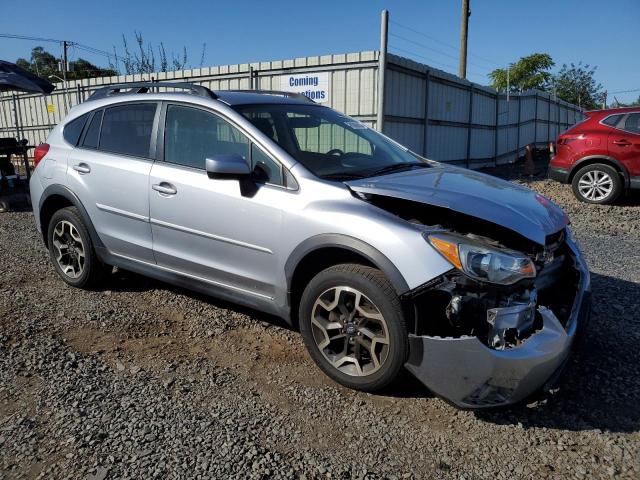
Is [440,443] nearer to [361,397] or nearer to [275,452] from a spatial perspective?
[361,397]

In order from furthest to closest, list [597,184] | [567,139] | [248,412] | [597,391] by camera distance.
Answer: [567,139] < [597,184] < [597,391] < [248,412]

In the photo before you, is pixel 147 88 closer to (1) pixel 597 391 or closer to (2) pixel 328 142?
(2) pixel 328 142

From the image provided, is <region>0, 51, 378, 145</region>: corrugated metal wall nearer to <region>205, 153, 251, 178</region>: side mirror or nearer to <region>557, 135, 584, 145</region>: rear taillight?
<region>557, 135, 584, 145</region>: rear taillight

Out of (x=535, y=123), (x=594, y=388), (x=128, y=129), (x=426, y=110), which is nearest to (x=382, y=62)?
(x=426, y=110)

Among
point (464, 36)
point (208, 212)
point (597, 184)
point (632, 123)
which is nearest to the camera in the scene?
point (208, 212)

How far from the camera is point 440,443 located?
8.38 ft

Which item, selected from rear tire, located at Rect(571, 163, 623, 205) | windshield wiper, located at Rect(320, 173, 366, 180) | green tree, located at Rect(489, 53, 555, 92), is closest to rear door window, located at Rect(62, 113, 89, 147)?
windshield wiper, located at Rect(320, 173, 366, 180)

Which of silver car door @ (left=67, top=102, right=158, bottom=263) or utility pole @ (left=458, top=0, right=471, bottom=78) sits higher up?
utility pole @ (left=458, top=0, right=471, bottom=78)

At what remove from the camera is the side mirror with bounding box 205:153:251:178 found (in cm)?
312

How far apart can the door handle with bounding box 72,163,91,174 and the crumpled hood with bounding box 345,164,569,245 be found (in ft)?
7.93

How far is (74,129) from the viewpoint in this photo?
182 inches

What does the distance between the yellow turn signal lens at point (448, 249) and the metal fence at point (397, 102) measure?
942cm

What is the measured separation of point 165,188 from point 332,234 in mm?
1453

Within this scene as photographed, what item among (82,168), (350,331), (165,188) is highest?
(82,168)
